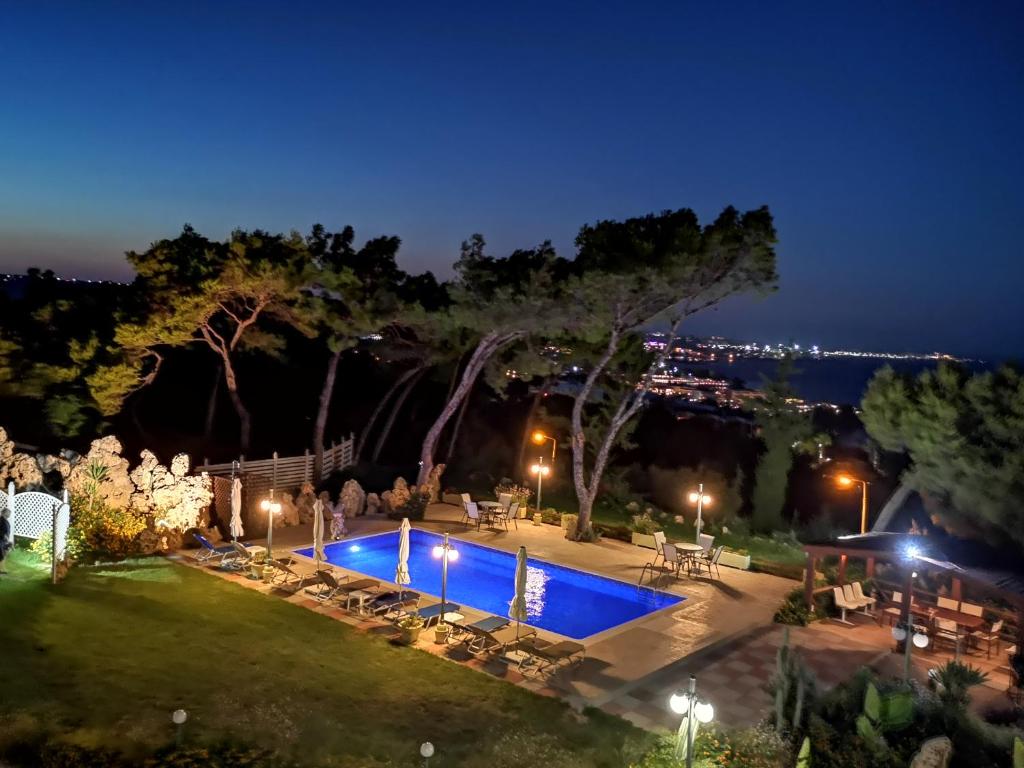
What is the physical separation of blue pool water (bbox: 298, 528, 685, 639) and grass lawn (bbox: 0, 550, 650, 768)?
11.9 ft

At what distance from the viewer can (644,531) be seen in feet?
62.0

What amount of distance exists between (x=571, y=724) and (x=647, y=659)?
263 centimetres

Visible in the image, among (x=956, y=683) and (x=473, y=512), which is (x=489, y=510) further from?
(x=956, y=683)

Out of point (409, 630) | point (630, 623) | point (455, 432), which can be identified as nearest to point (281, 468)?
point (455, 432)

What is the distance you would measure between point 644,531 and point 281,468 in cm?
970

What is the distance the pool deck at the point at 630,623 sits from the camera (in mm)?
9750

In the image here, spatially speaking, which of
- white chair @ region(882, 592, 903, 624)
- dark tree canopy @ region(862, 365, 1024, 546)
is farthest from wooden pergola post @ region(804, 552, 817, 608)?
dark tree canopy @ region(862, 365, 1024, 546)

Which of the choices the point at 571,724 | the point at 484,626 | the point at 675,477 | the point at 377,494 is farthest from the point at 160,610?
the point at 675,477

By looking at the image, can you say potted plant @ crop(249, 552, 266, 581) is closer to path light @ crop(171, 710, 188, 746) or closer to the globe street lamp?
path light @ crop(171, 710, 188, 746)

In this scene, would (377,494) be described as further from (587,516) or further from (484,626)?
(484,626)

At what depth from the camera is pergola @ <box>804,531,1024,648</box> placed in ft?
37.0

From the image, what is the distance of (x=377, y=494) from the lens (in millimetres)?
20688

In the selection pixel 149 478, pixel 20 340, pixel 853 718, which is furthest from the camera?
pixel 20 340

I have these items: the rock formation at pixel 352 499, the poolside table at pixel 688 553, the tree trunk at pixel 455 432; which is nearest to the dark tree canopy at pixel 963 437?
the poolside table at pixel 688 553
